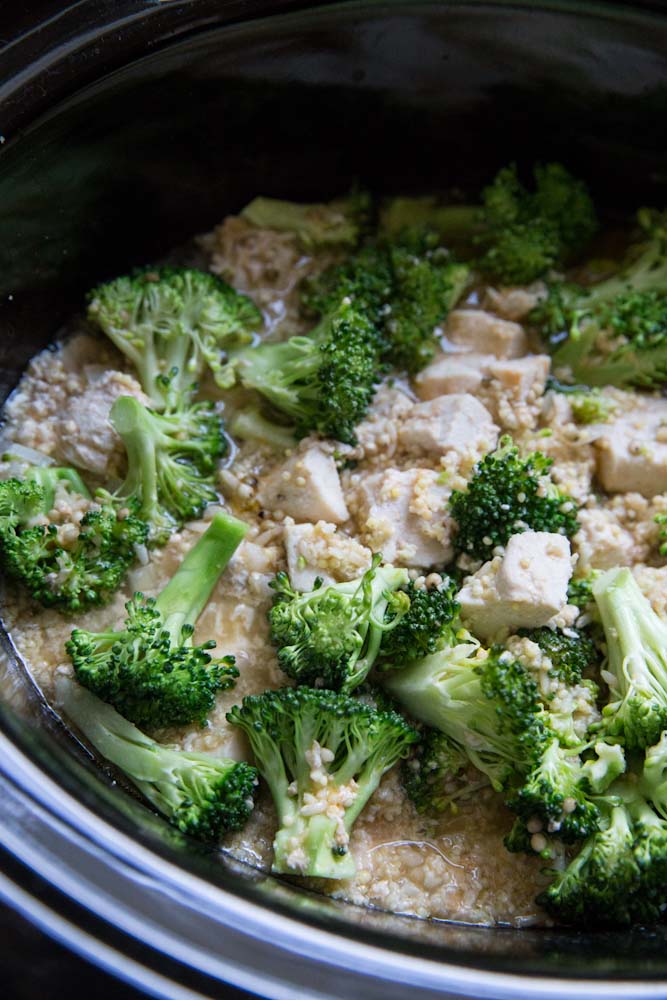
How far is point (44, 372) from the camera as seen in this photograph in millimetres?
2984

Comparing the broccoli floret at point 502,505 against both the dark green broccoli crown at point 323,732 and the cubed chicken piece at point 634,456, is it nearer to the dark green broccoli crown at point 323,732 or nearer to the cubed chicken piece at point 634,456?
the cubed chicken piece at point 634,456

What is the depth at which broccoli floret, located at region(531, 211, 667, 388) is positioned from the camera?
302 cm

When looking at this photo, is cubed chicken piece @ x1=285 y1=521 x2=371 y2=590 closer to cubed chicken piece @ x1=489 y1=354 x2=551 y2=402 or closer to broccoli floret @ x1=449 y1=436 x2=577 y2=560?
broccoli floret @ x1=449 y1=436 x2=577 y2=560

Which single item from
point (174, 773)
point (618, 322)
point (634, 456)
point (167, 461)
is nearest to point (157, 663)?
point (174, 773)

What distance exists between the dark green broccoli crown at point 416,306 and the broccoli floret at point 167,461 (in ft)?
2.03

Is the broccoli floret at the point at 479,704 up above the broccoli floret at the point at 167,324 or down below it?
below

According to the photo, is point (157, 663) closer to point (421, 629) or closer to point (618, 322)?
point (421, 629)

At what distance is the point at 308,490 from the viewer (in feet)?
9.00

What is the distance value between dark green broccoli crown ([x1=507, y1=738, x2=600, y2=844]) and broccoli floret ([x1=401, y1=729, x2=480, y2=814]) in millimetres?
189

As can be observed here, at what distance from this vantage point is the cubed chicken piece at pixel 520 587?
8.19 feet

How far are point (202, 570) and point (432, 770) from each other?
78cm

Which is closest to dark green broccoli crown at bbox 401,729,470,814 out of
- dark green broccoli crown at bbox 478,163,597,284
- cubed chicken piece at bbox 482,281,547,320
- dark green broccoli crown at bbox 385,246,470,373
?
dark green broccoli crown at bbox 385,246,470,373

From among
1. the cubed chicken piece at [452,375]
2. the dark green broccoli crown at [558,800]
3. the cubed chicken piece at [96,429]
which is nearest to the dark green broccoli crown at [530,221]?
the cubed chicken piece at [452,375]

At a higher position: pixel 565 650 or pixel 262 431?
pixel 262 431
